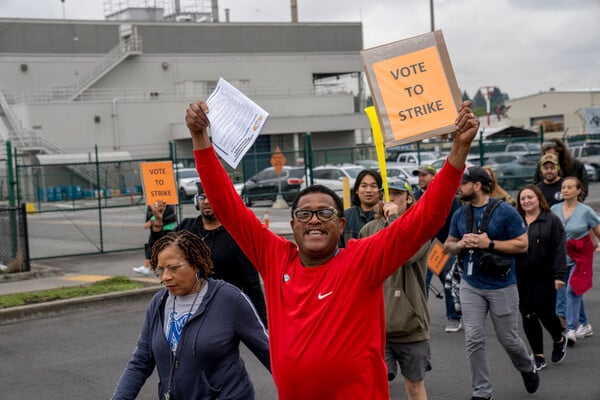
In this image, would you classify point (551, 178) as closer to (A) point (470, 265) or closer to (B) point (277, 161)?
(A) point (470, 265)

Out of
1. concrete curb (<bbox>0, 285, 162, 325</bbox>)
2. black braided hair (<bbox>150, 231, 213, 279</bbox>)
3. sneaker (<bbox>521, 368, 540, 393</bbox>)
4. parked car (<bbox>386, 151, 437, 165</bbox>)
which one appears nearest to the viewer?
black braided hair (<bbox>150, 231, 213, 279</bbox>)

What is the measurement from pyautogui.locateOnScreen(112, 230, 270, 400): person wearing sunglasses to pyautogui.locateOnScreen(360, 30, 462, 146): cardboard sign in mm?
1152

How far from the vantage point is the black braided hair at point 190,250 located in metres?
4.36

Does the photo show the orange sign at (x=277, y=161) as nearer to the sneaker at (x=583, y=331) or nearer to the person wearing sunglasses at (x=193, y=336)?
the sneaker at (x=583, y=331)

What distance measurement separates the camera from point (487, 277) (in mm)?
6812

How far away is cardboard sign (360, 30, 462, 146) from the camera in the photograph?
3953mm

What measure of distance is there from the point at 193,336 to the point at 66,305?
8.35 meters

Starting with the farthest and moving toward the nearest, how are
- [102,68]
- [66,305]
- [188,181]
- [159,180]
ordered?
[102,68] < [188,181] < [159,180] < [66,305]

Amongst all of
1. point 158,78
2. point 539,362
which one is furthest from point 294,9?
point 539,362

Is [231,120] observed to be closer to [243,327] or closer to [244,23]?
[243,327]

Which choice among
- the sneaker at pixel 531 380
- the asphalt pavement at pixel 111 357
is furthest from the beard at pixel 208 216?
the sneaker at pixel 531 380

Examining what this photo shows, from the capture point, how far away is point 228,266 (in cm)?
659

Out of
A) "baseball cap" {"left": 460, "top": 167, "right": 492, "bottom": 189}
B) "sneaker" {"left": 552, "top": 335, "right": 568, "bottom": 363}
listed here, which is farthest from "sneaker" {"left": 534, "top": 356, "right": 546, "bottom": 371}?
"baseball cap" {"left": 460, "top": 167, "right": 492, "bottom": 189}

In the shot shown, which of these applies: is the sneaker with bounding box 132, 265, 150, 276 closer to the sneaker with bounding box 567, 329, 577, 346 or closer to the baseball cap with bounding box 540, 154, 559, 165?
the baseball cap with bounding box 540, 154, 559, 165
